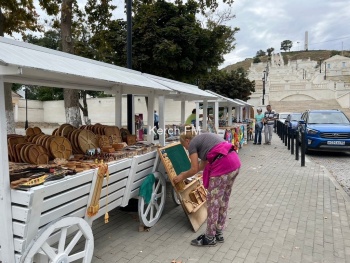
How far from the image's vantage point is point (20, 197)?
7.35 ft

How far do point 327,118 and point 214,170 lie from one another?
10045 mm

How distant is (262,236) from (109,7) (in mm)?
10099

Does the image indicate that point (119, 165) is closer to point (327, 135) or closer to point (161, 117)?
point (161, 117)

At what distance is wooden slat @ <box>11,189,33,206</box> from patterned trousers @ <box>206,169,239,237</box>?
80.6 inches

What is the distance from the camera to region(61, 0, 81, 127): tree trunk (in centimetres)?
844

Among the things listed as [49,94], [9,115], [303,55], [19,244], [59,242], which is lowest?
[59,242]

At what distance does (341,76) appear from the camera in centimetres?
8362

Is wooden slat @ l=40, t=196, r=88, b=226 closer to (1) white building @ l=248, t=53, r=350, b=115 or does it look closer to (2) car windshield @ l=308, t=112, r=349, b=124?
(2) car windshield @ l=308, t=112, r=349, b=124

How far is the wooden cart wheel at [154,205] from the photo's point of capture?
392 centimetres

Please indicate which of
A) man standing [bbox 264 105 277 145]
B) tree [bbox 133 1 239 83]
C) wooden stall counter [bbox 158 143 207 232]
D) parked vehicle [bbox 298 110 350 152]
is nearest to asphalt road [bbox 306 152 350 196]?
parked vehicle [bbox 298 110 350 152]

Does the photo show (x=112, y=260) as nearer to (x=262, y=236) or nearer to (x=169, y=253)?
(x=169, y=253)

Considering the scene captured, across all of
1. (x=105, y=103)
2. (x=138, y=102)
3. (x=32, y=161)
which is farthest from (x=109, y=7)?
(x=105, y=103)

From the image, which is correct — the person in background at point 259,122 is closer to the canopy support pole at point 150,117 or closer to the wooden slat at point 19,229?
the canopy support pole at point 150,117

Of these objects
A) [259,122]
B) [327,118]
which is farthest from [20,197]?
[259,122]
